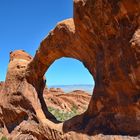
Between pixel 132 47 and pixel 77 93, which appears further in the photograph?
pixel 77 93

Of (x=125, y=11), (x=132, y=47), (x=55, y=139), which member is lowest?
(x=55, y=139)

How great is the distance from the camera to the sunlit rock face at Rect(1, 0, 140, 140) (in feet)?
20.5

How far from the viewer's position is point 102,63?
283 inches

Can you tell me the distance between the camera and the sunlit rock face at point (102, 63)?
246 inches

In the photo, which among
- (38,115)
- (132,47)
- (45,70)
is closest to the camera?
(132,47)

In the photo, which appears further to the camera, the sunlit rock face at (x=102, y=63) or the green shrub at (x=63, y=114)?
the green shrub at (x=63, y=114)

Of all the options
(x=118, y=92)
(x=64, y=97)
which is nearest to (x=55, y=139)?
(x=118, y=92)

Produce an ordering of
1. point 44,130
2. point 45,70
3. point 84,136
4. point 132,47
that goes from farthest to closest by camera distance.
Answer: point 45,70, point 44,130, point 84,136, point 132,47

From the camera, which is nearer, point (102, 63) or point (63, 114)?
point (102, 63)

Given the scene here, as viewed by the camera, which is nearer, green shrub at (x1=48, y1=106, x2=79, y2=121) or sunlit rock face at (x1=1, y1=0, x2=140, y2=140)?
sunlit rock face at (x1=1, y1=0, x2=140, y2=140)

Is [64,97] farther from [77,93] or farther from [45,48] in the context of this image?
[45,48]

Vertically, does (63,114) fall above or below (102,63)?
below

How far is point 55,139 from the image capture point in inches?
340

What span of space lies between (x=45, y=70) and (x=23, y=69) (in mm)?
849
